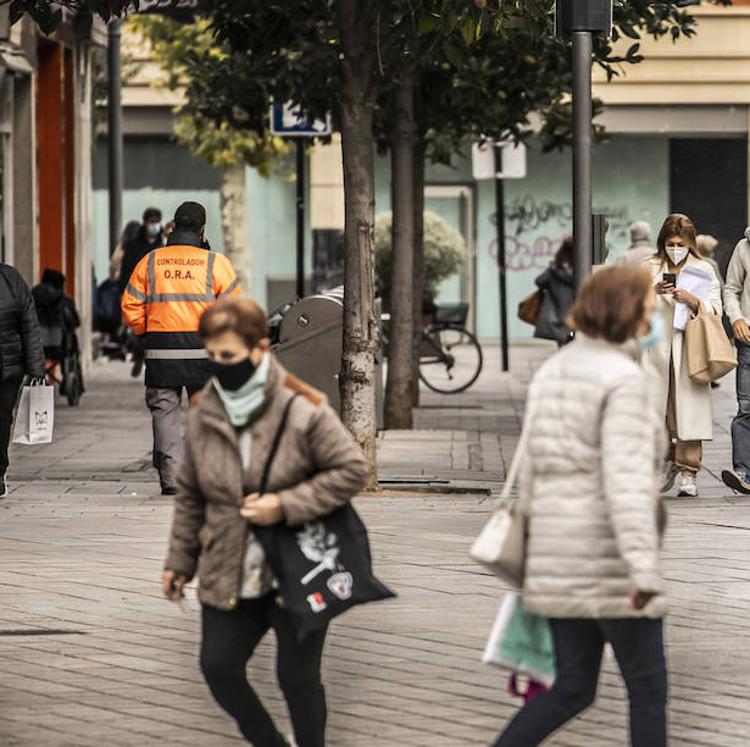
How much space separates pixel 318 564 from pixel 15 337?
7.40m

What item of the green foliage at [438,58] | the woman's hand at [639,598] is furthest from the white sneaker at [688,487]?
the woman's hand at [639,598]

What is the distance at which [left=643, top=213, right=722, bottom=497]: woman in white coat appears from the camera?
1224 centimetres

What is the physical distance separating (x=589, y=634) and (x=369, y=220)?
7.75 metres

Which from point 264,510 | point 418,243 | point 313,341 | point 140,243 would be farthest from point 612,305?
point 140,243

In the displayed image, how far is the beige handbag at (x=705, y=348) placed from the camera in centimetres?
1226

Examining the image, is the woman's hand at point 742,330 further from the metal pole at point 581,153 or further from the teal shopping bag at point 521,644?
the teal shopping bag at point 521,644

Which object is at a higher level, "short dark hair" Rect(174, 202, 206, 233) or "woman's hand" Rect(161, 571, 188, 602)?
"short dark hair" Rect(174, 202, 206, 233)

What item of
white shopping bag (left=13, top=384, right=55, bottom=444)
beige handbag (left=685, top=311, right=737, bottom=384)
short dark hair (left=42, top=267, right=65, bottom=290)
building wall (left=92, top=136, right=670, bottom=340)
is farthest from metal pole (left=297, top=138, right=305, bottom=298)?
building wall (left=92, top=136, right=670, bottom=340)

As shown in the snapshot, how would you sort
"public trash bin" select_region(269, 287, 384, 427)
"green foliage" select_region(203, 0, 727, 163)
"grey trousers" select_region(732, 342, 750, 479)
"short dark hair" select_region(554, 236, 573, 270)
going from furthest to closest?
"short dark hair" select_region(554, 236, 573, 270) → "public trash bin" select_region(269, 287, 384, 427) → "grey trousers" select_region(732, 342, 750, 479) → "green foliage" select_region(203, 0, 727, 163)

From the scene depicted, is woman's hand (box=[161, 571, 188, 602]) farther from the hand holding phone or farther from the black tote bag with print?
the hand holding phone

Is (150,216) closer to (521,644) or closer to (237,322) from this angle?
(237,322)

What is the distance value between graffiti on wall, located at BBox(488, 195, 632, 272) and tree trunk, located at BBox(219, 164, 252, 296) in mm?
3791

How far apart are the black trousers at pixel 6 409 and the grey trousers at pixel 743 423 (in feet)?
14.2

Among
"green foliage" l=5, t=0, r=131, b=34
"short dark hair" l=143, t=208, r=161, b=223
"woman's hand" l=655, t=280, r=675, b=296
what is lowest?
"woman's hand" l=655, t=280, r=675, b=296
